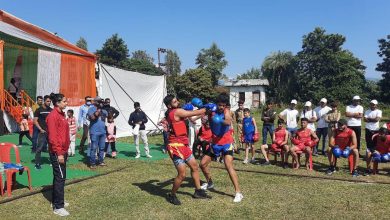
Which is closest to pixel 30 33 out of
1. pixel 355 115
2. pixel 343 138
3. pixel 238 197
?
pixel 238 197


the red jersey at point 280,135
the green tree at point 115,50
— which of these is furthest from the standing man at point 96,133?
the green tree at point 115,50

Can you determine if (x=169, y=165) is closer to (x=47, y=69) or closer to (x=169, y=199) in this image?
(x=169, y=199)

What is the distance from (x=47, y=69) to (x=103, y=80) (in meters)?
2.11

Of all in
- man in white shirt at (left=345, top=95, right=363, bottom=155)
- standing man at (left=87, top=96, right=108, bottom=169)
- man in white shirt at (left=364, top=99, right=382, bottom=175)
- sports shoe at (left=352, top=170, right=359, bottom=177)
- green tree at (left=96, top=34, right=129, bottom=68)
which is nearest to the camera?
sports shoe at (left=352, top=170, right=359, bottom=177)

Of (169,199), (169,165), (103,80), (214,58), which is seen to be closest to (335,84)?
(214,58)

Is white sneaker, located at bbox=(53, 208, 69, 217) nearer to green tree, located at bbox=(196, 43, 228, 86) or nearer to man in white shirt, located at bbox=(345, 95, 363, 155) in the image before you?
man in white shirt, located at bbox=(345, 95, 363, 155)

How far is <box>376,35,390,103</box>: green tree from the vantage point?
40.8 m

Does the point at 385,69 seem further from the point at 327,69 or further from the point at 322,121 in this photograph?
the point at 322,121

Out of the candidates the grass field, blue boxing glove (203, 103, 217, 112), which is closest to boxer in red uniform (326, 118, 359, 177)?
the grass field

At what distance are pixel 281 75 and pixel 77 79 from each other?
34986 millimetres

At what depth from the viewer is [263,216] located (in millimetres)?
5754

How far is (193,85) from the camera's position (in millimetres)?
41938

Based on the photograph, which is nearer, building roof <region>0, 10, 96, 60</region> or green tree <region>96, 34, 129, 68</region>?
building roof <region>0, 10, 96, 60</region>

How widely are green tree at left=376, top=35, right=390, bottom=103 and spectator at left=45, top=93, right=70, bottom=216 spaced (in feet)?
135
